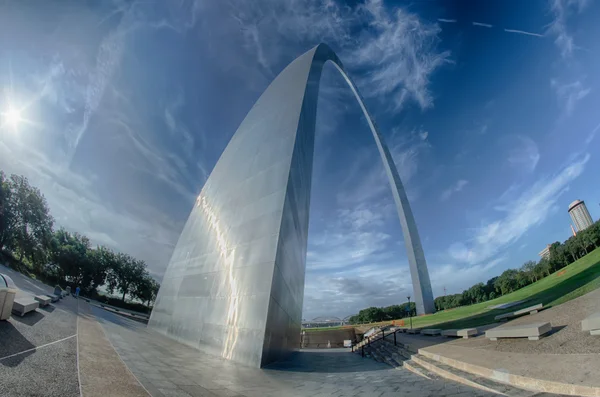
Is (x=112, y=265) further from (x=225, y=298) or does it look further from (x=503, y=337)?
(x=503, y=337)

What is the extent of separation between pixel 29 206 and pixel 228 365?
4810 centimetres

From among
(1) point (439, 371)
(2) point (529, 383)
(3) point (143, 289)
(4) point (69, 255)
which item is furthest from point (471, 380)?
(3) point (143, 289)

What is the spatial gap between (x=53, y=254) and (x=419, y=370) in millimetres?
59927

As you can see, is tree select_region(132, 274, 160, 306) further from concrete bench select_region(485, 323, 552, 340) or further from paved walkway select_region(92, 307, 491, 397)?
concrete bench select_region(485, 323, 552, 340)

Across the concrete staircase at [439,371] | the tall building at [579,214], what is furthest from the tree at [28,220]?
the tall building at [579,214]

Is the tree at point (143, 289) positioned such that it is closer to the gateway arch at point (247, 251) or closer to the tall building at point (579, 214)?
the gateway arch at point (247, 251)

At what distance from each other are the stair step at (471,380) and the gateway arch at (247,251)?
4893 mm

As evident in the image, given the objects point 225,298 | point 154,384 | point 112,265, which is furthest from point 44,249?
point 154,384

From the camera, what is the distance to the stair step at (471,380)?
3.95m

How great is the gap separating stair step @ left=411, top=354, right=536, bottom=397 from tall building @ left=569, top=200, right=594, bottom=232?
12265 cm

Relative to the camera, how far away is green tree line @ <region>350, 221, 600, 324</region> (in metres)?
39.1

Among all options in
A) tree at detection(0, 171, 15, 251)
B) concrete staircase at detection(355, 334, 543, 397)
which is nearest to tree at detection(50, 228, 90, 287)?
tree at detection(0, 171, 15, 251)

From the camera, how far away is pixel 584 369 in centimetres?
376

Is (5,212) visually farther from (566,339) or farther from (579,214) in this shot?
(579,214)
